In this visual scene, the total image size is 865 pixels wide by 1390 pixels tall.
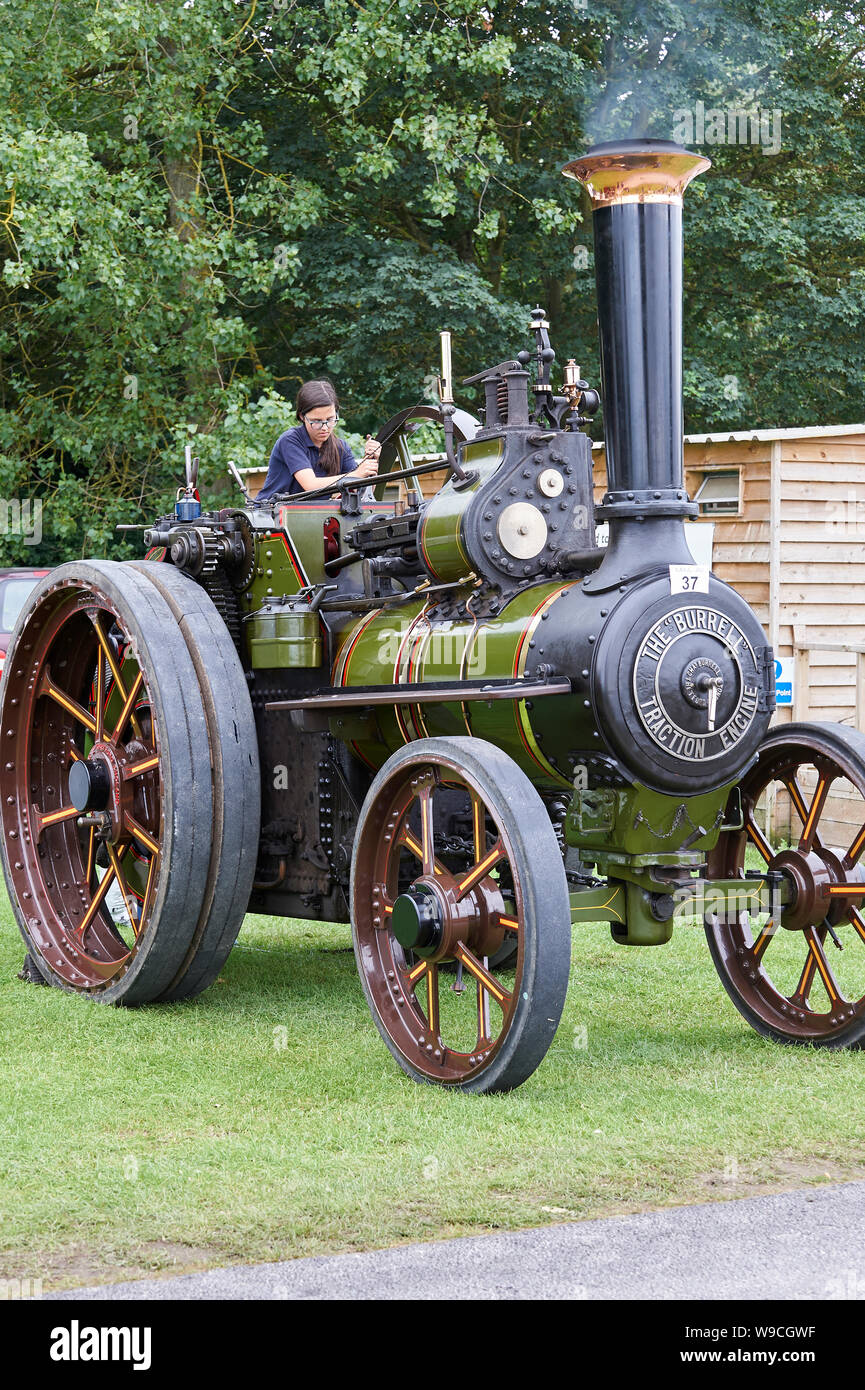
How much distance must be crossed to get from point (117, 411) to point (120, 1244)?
1327 centimetres

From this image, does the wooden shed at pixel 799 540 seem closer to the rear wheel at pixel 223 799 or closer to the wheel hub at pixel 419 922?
the rear wheel at pixel 223 799

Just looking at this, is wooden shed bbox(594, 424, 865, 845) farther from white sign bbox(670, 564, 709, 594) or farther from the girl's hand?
white sign bbox(670, 564, 709, 594)

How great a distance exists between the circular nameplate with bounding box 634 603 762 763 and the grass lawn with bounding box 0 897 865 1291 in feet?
3.38

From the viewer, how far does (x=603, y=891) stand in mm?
5059

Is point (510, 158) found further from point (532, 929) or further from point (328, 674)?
point (532, 929)

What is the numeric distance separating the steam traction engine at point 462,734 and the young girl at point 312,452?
245 mm

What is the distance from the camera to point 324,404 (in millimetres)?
6723

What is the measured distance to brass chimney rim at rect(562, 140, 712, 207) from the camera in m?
4.74

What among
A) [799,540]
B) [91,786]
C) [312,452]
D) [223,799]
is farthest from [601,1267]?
[799,540]

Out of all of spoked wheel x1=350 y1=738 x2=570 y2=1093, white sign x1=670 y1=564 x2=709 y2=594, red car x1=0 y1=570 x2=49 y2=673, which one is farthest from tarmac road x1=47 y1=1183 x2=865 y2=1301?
red car x1=0 y1=570 x2=49 y2=673

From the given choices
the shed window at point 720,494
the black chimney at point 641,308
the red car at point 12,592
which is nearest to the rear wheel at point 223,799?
the black chimney at point 641,308

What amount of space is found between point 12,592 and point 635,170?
9.74 m

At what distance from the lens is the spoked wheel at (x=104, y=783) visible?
19.1ft
